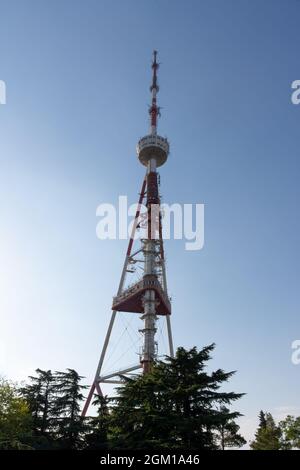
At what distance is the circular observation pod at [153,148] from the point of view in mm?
62875

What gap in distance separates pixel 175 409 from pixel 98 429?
44.7 feet

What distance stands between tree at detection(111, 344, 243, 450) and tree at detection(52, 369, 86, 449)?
10182mm

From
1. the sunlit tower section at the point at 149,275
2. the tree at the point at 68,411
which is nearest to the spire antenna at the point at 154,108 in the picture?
the sunlit tower section at the point at 149,275

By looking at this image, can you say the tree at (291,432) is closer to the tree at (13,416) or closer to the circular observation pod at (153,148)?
the tree at (13,416)

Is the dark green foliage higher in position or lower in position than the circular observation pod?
lower

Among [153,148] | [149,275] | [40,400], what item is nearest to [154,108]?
[153,148]

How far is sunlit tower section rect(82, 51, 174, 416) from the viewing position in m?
50.3

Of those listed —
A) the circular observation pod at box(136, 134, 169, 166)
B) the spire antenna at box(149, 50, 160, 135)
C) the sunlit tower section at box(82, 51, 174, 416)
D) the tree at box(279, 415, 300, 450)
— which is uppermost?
the spire antenna at box(149, 50, 160, 135)

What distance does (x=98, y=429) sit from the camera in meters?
32.8

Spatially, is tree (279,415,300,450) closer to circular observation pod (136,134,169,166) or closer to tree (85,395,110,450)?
tree (85,395,110,450)

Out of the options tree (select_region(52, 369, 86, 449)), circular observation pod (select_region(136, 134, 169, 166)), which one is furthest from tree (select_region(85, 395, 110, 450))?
circular observation pod (select_region(136, 134, 169, 166))

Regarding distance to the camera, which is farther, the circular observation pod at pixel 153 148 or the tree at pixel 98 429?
the circular observation pod at pixel 153 148

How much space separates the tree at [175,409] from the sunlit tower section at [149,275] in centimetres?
2211
